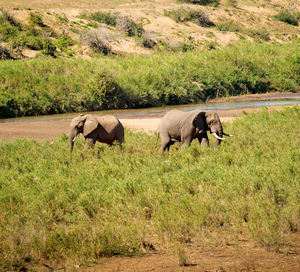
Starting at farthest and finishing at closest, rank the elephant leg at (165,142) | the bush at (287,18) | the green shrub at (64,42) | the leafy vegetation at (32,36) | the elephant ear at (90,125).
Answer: the bush at (287,18)
the green shrub at (64,42)
the leafy vegetation at (32,36)
the elephant ear at (90,125)
the elephant leg at (165,142)

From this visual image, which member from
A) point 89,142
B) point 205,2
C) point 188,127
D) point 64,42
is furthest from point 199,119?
point 205,2

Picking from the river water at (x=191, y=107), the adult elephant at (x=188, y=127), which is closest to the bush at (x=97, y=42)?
the river water at (x=191, y=107)

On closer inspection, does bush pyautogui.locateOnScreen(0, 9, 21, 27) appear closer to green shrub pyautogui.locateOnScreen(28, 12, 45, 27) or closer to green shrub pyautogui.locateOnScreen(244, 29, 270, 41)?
green shrub pyautogui.locateOnScreen(28, 12, 45, 27)

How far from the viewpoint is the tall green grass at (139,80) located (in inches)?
1196

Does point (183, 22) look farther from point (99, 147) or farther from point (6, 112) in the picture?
point (99, 147)

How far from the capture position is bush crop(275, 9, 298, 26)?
82.8 metres

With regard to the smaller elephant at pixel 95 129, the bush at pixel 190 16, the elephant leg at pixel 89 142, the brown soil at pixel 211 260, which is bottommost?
the bush at pixel 190 16

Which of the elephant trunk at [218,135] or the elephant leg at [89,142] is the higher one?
the elephant trunk at [218,135]

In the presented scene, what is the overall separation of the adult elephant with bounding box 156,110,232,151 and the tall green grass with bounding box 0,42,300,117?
17482 millimetres

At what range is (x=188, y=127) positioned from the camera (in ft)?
41.8

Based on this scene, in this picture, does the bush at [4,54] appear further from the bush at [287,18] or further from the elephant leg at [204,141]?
the bush at [287,18]

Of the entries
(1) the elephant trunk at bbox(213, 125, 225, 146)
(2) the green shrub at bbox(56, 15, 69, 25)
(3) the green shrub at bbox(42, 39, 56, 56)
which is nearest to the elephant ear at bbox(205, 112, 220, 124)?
(1) the elephant trunk at bbox(213, 125, 225, 146)

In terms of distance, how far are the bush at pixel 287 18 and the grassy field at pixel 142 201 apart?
74979 millimetres

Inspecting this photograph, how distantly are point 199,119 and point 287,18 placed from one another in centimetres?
7633
